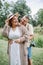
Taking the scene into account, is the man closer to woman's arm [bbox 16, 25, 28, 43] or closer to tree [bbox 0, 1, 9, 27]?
woman's arm [bbox 16, 25, 28, 43]

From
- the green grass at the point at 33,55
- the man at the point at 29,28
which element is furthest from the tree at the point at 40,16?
the green grass at the point at 33,55

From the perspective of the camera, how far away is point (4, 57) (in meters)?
3.44

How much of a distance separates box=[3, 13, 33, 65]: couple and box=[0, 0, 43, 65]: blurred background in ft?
0.56

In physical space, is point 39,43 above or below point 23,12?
below

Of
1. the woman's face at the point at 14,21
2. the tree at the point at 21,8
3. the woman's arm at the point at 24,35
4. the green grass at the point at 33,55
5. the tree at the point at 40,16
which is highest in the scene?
the tree at the point at 21,8

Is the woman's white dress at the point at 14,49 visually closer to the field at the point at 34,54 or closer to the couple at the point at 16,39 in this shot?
the couple at the point at 16,39

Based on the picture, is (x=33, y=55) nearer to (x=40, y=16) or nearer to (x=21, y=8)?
(x=40, y=16)

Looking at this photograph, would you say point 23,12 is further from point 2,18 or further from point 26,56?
point 26,56

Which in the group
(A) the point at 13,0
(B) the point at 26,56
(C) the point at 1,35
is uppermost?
(A) the point at 13,0

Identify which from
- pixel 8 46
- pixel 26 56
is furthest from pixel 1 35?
pixel 26 56

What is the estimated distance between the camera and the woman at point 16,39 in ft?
10.4

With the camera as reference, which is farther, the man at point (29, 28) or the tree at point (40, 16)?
the tree at point (40, 16)

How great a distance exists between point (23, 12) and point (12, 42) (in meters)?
0.44

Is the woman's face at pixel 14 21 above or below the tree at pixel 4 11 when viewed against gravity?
below
